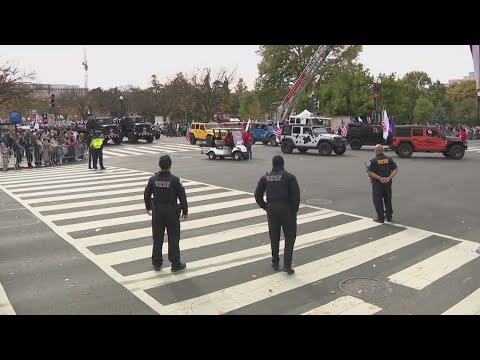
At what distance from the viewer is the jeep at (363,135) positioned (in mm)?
29047

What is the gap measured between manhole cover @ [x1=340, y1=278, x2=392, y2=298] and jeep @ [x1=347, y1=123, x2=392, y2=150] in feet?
79.4

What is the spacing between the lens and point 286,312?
5098mm

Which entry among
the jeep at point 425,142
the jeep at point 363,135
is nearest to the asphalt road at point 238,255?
the jeep at point 425,142

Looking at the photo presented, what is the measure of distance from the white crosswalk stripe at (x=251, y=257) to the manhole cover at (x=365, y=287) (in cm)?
13

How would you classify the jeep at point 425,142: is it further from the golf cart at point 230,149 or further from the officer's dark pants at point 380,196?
the officer's dark pants at point 380,196

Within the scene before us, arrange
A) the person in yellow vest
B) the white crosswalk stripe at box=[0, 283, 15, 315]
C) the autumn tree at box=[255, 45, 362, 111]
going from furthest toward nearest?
the autumn tree at box=[255, 45, 362, 111] → the person in yellow vest → the white crosswalk stripe at box=[0, 283, 15, 315]

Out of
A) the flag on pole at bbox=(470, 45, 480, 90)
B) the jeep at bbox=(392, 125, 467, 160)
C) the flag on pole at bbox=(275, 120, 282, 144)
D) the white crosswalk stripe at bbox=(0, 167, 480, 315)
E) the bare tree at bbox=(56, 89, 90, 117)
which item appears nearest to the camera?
the flag on pole at bbox=(470, 45, 480, 90)

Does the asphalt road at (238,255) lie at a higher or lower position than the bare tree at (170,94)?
lower

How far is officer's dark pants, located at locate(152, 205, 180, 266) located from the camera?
6.45 m

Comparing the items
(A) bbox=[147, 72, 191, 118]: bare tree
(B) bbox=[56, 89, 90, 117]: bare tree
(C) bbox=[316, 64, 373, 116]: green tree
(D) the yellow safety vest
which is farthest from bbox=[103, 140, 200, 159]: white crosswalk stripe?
(B) bbox=[56, 89, 90, 117]: bare tree

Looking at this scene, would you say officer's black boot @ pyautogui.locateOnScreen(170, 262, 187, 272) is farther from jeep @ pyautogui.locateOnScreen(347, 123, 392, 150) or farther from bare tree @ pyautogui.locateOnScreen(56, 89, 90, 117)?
bare tree @ pyautogui.locateOnScreen(56, 89, 90, 117)

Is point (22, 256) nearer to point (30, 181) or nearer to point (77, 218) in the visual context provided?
point (77, 218)

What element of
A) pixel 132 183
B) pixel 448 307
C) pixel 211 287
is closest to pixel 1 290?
pixel 211 287
